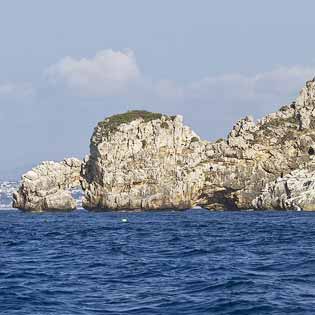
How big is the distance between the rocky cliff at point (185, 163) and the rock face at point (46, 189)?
0.81ft

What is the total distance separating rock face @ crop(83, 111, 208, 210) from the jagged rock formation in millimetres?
18361

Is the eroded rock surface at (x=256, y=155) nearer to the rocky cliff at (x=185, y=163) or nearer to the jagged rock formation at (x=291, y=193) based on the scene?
the rocky cliff at (x=185, y=163)

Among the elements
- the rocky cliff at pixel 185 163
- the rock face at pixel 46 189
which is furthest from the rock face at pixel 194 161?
the rock face at pixel 46 189

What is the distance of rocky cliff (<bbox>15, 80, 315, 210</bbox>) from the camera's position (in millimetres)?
156000

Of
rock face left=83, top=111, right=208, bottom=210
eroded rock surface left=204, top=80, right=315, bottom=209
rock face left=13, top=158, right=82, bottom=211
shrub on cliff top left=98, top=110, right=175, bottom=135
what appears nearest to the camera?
eroded rock surface left=204, top=80, right=315, bottom=209

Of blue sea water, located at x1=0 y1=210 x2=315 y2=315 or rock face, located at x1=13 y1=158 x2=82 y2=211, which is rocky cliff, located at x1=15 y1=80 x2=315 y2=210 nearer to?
rock face, located at x1=13 y1=158 x2=82 y2=211

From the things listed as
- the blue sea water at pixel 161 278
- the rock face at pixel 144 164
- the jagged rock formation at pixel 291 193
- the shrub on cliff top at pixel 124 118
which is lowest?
the blue sea water at pixel 161 278

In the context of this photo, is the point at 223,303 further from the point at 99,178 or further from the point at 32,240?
the point at 99,178

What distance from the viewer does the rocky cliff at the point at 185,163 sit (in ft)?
512

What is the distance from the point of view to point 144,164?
163875 millimetres

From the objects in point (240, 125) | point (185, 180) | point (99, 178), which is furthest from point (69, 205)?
point (240, 125)

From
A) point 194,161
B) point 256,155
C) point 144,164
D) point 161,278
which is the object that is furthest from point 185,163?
point 161,278

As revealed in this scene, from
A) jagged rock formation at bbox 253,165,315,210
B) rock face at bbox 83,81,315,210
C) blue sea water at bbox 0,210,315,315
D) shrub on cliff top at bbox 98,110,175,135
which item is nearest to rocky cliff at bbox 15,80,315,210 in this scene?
rock face at bbox 83,81,315,210

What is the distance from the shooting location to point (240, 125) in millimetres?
167500
